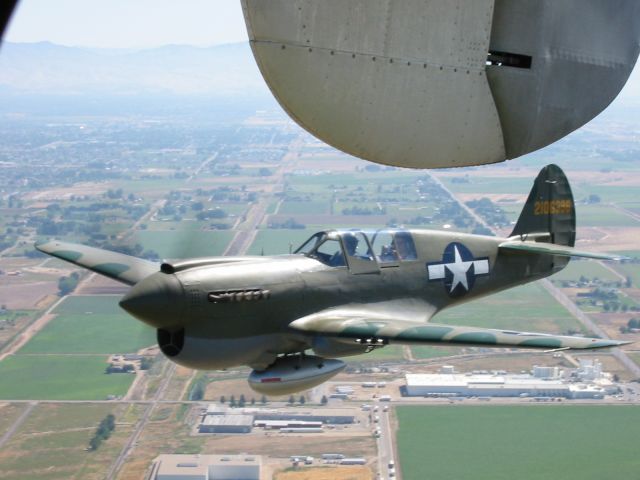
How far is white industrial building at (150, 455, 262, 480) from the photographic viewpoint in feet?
93.8

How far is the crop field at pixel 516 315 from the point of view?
148ft

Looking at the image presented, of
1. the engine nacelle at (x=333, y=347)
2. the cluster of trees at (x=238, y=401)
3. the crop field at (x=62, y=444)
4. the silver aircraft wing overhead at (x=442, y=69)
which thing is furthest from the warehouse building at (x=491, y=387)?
the silver aircraft wing overhead at (x=442, y=69)

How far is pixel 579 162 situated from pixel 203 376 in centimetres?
7740

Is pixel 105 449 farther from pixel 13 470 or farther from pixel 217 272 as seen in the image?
pixel 217 272

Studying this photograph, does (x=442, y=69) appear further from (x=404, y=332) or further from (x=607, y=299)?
(x=607, y=299)

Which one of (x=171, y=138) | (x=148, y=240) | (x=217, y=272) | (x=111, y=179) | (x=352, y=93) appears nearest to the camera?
(x=352, y=93)

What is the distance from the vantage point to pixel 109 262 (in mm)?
13898

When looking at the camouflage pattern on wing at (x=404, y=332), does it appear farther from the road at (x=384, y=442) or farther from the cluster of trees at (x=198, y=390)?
the cluster of trees at (x=198, y=390)

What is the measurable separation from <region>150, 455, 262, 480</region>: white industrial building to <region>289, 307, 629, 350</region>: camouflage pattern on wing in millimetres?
16944

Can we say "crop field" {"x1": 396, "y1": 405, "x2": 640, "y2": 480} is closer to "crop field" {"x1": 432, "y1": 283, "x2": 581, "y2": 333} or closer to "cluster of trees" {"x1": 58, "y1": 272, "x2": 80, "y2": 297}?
"crop field" {"x1": 432, "y1": 283, "x2": 581, "y2": 333}

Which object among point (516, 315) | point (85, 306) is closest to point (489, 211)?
point (516, 315)

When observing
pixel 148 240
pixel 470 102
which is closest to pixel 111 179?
pixel 148 240

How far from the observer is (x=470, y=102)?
6.03 metres

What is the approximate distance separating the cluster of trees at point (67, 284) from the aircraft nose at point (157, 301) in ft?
132
